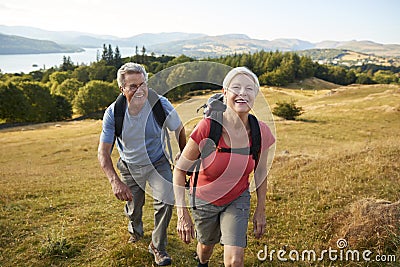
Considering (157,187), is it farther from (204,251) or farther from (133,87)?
(133,87)

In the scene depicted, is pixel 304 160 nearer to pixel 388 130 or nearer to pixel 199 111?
pixel 199 111

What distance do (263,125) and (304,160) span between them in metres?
9.27

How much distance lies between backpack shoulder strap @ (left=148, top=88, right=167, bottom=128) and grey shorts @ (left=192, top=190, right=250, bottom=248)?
1.47 metres

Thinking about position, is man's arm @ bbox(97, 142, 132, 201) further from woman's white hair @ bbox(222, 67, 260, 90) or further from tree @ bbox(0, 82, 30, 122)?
tree @ bbox(0, 82, 30, 122)

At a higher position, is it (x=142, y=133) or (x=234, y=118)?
(x=234, y=118)

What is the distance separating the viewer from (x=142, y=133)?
198 inches

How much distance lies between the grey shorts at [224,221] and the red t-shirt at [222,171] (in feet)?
0.29

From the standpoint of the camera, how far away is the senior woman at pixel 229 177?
3.80 m

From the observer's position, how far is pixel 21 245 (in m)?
5.82

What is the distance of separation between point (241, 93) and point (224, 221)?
5.25ft

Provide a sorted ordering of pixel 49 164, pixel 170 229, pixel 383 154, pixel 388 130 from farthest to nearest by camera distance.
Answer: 1. pixel 388 130
2. pixel 49 164
3. pixel 383 154
4. pixel 170 229

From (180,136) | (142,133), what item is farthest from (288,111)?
(142,133)

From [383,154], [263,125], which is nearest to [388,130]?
[383,154]

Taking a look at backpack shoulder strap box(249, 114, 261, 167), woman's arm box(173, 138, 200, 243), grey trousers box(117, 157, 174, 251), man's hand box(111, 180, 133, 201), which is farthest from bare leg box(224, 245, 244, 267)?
man's hand box(111, 180, 133, 201)
